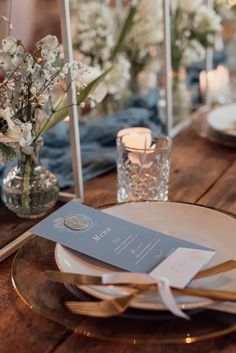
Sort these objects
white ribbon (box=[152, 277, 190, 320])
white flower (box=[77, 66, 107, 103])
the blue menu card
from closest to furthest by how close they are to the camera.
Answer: white ribbon (box=[152, 277, 190, 320]) → the blue menu card → white flower (box=[77, 66, 107, 103])

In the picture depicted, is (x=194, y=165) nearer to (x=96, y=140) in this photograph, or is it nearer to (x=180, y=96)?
(x=96, y=140)

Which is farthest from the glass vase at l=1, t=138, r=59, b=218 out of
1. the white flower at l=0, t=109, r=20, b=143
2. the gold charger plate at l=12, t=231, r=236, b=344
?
the gold charger plate at l=12, t=231, r=236, b=344

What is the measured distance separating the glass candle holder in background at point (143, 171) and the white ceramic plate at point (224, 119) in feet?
0.96

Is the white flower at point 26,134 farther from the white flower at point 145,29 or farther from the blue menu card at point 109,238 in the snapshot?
the white flower at point 145,29

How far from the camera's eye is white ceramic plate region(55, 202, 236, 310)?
0.65 meters

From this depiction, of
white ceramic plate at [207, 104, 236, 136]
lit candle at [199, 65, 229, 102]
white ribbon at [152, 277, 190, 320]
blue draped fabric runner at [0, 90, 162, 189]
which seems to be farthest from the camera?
lit candle at [199, 65, 229, 102]

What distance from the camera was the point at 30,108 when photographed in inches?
32.5

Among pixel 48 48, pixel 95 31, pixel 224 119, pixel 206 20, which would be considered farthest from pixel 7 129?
pixel 206 20

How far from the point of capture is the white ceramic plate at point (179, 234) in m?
0.65

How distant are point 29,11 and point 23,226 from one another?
42 cm

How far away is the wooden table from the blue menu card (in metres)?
0.10

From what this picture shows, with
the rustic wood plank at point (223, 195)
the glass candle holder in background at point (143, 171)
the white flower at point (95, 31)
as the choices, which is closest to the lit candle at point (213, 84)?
the white flower at point (95, 31)

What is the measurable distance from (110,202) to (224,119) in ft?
1.43

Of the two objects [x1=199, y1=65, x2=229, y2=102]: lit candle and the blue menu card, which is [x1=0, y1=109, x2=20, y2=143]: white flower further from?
[x1=199, y1=65, x2=229, y2=102]: lit candle
